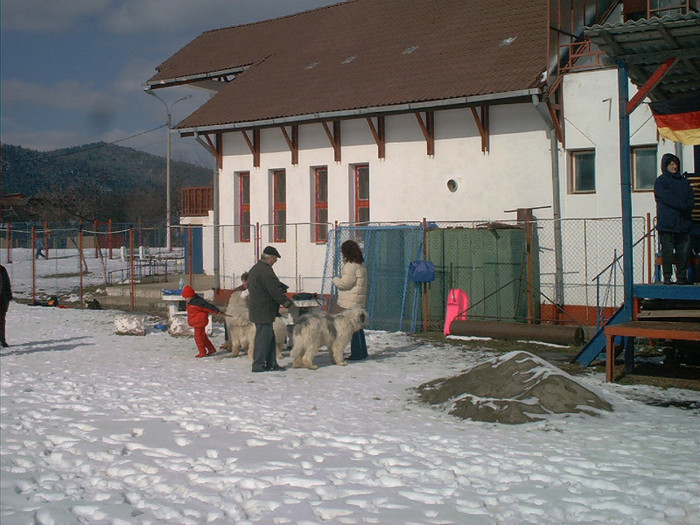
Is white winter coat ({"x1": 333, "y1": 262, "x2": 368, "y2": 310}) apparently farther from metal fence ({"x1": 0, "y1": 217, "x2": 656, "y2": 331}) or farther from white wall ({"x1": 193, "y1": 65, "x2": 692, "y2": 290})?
white wall ({"x1": 193, "y1": 65, "x2": 692, "y2": 290})

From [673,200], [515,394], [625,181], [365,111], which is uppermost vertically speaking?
[365,111]

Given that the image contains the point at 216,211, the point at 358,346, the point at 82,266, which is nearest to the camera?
the point at 358,346

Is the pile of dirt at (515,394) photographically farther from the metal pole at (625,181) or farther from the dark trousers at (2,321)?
the dark trousers at (2,321)

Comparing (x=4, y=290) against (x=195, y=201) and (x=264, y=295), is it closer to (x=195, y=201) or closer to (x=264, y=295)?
(x=264, y=295)

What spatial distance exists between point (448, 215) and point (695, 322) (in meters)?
9.26

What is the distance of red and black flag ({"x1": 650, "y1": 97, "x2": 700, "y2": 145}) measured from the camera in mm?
12680

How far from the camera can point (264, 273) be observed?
477 inches

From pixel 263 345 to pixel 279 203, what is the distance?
12.1 meters

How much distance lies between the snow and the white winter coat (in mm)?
1303

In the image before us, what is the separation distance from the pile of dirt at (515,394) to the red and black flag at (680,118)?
534cm

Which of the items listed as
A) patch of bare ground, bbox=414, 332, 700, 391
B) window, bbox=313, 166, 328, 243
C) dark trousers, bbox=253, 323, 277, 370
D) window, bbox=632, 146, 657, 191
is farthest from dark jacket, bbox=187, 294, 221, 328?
window, bbox=632, 146, 657, 191

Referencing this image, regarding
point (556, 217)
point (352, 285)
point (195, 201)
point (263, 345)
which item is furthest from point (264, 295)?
point (195, 201)

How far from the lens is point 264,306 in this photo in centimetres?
1225

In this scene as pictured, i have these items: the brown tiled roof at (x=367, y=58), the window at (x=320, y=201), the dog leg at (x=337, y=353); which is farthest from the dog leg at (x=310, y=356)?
the window at (x=320, y=201)
